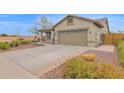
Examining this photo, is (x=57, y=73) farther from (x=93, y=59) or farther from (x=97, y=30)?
(x=97, y=30)

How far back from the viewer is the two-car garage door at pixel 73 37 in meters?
10.4

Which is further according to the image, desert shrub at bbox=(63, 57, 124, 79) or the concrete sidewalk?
the concrete sidewalk

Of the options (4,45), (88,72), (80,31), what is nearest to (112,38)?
(80,31)

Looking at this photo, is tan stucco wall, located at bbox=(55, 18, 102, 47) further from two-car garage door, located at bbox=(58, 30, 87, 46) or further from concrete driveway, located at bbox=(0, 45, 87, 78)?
concrete driveway, located at bbox=(0, 45, 87, 78)

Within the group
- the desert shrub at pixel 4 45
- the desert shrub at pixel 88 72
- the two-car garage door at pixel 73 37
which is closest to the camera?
the desert shrub at pixel 88 72

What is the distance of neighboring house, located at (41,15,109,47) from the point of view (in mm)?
10148

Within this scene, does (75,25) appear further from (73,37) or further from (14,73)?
(14,73)

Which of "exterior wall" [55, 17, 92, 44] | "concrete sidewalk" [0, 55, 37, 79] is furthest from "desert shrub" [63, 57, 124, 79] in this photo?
"exterior wall" [55, 17, 92, 44]

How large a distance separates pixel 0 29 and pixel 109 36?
20.3ft

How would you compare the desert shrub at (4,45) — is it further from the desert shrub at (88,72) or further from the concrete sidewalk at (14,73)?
the desert shrub at (88,72)

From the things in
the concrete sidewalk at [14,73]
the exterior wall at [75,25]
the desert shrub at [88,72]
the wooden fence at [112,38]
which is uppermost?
the exterior wall at [75,25]

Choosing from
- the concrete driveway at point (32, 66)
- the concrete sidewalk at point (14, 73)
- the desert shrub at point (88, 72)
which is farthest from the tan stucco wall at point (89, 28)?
the concrete sidewalk at point (14, 73)
